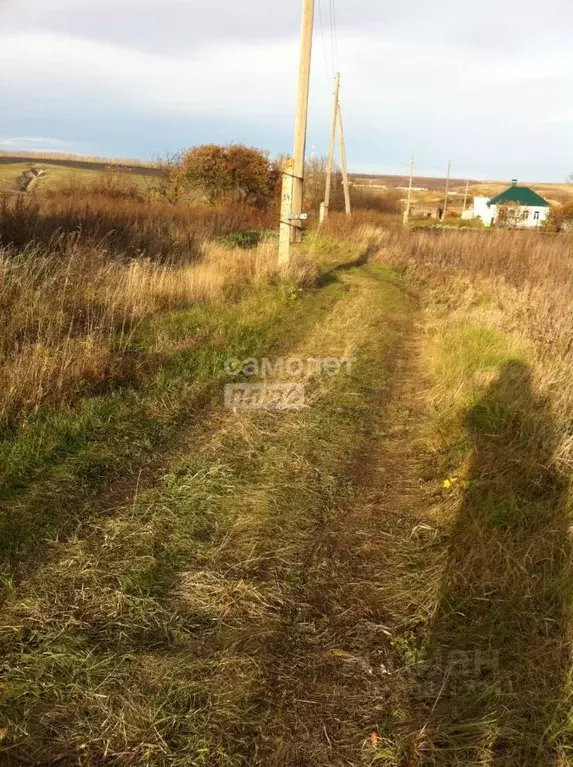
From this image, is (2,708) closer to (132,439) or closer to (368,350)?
(132,439)

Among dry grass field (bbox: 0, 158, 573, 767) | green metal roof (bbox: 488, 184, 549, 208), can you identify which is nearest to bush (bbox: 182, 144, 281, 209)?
dry grass field (bbox: 0, 158, 573, 767)

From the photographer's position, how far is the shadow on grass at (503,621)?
1877 mm

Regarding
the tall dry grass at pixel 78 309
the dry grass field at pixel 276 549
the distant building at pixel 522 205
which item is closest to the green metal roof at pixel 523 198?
the distant building at pixel 522 205

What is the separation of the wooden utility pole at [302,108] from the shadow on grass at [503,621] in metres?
7.96

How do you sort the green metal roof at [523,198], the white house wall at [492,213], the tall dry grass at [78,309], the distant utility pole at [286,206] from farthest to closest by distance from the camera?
the green metal roof at [523,198] < the white house wall at [492,213] < the distant utility pole at [286,206] < the tall dry grass at [78,309]

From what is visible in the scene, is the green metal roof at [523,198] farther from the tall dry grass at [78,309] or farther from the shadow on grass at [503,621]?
the shadow on grass at [503,621]

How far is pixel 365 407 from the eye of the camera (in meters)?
4.91

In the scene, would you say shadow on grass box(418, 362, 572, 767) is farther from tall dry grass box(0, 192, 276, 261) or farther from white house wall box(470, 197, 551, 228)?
white house wall box(470, 197, 551, 228)

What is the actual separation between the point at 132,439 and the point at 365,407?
2197mm

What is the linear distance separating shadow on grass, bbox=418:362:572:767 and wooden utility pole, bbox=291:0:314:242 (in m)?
7.96

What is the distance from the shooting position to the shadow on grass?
1877 mm

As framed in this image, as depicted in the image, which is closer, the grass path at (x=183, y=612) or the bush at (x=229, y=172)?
the grass path at (x=183, y=612)

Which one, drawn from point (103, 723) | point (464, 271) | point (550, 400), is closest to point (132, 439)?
point (103, 723)

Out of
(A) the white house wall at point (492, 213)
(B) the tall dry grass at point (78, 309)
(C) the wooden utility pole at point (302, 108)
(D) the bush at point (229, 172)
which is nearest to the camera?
(B) the tall dry grass at point (78, 309)
